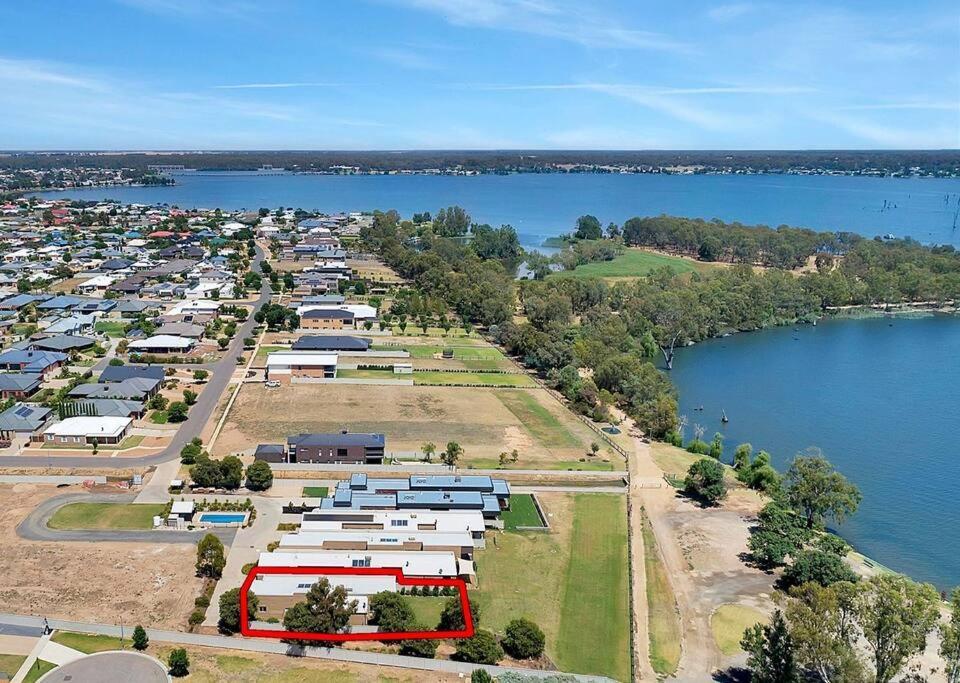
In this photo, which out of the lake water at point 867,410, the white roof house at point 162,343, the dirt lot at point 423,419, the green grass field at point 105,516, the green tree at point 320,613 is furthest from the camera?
the white roof house at point 162,343

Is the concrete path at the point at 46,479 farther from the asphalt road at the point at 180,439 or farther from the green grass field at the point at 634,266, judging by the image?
the green grass field at the point at 634,266

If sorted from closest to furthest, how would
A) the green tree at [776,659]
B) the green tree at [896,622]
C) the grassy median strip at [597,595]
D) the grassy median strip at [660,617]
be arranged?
the green tree at [896,622]
the green tree at [776,659]
the grassy median strip at [597,595]
the grassy median strip at [660,617]

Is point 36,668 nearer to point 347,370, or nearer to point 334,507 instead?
point 334,507

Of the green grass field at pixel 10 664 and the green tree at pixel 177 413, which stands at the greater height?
the green tree at pixel 177 413


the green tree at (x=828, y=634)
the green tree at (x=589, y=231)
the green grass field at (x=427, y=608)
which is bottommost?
the green grass field at (x=427, y=608)

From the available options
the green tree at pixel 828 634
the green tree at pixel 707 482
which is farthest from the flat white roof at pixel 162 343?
the green tree at pixel 828 634

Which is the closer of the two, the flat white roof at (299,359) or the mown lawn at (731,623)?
the mown lawn at (731,623)

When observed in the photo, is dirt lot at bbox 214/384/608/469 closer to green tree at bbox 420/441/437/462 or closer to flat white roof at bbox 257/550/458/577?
green tree at bbox 420/441/437/462

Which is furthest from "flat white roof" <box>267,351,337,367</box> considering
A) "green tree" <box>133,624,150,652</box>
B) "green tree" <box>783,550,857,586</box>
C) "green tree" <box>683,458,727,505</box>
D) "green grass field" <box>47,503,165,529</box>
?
"green tree" <box>783,550,857,586</box>
